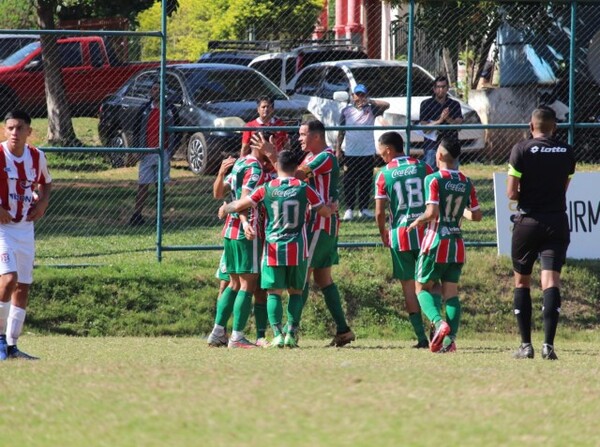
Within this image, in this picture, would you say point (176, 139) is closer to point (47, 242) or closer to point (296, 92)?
point (47, 242)

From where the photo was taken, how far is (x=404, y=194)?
11.9 metres

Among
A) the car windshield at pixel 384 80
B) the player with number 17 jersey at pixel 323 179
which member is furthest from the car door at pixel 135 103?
the player with number 17 jersey at pixel 323 179

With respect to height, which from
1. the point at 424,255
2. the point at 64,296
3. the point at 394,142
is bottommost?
the point at 64,296

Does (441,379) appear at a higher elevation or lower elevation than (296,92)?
lower

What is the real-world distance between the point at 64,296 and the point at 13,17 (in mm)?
17161

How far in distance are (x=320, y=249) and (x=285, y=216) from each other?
82cm

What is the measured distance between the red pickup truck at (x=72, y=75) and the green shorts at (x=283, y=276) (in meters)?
7.82

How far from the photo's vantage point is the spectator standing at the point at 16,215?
10203mm

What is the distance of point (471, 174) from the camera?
19.7m

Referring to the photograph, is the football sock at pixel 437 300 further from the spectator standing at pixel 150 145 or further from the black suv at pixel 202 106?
the black suv at pixel 202 106

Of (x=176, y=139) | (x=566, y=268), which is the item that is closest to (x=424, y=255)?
(x=566, y=268)

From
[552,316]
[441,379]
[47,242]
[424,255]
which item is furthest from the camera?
[47,242]

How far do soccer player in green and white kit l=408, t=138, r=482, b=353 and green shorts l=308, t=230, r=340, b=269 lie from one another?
2.78 feet

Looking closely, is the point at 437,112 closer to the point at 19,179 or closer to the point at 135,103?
the point at 135,103
